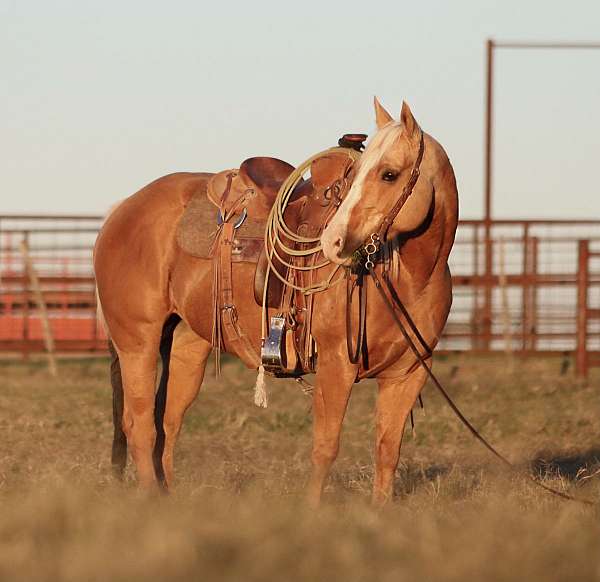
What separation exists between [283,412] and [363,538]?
6223 millimetres

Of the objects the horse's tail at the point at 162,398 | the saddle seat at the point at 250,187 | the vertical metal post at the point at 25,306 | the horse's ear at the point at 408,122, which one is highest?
the horse's ear at the point at 408,122

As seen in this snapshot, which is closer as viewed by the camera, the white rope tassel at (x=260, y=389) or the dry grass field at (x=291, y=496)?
the dry grass field at (x=291, y=496)

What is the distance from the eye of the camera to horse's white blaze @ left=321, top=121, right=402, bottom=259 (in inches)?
197

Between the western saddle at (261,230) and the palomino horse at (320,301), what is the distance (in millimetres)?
76

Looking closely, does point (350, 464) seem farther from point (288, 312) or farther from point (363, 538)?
point (363, 538)

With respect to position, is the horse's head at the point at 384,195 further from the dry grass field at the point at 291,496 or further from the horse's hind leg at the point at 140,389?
the horse's hind leg at the point at 140,389

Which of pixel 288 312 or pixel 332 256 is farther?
pixel 288 312

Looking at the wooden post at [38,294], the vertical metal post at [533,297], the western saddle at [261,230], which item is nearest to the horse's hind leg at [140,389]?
→ the western saddle at [261,230]

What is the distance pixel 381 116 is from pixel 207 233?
4.17 feet

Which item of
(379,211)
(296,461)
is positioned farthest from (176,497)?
(296,461)

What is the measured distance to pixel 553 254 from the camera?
14.1 meters

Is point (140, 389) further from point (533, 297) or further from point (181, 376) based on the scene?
→ point (533, 297)

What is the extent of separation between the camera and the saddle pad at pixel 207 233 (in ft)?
19.9

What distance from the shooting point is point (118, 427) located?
6.71m
